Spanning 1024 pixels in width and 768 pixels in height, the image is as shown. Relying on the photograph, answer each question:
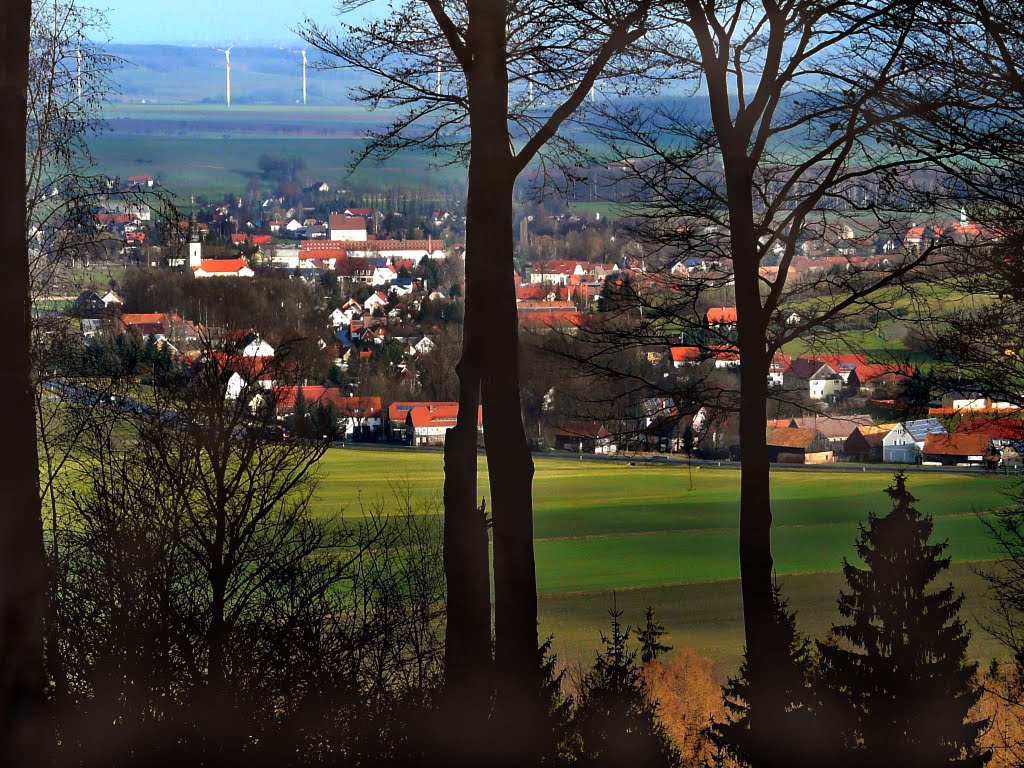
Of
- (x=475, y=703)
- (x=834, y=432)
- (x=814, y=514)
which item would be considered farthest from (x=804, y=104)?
(x=814, y=514)

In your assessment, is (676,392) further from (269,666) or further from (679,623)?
(679,623)

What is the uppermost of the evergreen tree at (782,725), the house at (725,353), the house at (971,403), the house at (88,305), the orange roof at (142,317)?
the orange roof at (142,317)

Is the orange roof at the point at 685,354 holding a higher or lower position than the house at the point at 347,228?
lower

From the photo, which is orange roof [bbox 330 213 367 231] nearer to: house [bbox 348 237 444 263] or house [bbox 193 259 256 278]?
house [bbox 348 237 444 263]

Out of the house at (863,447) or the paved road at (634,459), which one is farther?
the house at (863,447)


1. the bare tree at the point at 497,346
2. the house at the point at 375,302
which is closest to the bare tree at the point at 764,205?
the bare tree at the point at 497,346

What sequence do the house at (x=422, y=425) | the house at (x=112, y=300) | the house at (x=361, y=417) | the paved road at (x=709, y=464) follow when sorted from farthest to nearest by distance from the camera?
the paved road at (x=709, y=464) → the house at (x=422, y=425) → the house at (x=112, y=300) → the house at (x=361, y=417)

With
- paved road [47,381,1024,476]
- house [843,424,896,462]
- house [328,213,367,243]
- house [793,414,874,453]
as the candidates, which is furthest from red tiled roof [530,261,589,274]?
house [328,213,367,243]

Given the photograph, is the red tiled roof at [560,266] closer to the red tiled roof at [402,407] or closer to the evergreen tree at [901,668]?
the red tiled roof at [402,407]
